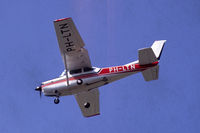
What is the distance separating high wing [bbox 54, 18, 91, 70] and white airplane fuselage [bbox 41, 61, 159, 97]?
808mm

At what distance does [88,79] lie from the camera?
26359 millimetres

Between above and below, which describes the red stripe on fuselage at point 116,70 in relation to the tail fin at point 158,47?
below

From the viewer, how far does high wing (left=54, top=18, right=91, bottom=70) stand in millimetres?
23814

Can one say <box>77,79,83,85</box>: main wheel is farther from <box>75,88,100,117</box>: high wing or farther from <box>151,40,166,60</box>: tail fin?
<box>151,40,166,60</box>: tail fin

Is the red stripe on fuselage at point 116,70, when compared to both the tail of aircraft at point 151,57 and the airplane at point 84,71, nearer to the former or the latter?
the airplane at point 84,71

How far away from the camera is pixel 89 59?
26.4m

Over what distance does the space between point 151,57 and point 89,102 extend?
706cm

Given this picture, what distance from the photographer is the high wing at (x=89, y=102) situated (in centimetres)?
2955

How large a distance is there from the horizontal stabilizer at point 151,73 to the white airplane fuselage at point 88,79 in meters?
0.33

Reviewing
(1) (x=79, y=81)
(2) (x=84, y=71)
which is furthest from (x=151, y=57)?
(1) (x=79, y=81)

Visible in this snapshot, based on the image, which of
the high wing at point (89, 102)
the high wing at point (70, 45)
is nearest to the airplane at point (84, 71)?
the high wing at point (70, 45)

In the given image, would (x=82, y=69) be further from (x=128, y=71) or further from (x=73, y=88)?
(x=128, y=71)

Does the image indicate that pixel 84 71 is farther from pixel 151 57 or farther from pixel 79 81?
pixel 151 57

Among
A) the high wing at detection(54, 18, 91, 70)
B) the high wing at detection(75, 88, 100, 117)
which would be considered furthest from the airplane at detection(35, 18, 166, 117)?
the high wing at detection(75, 88, 100, 117)
